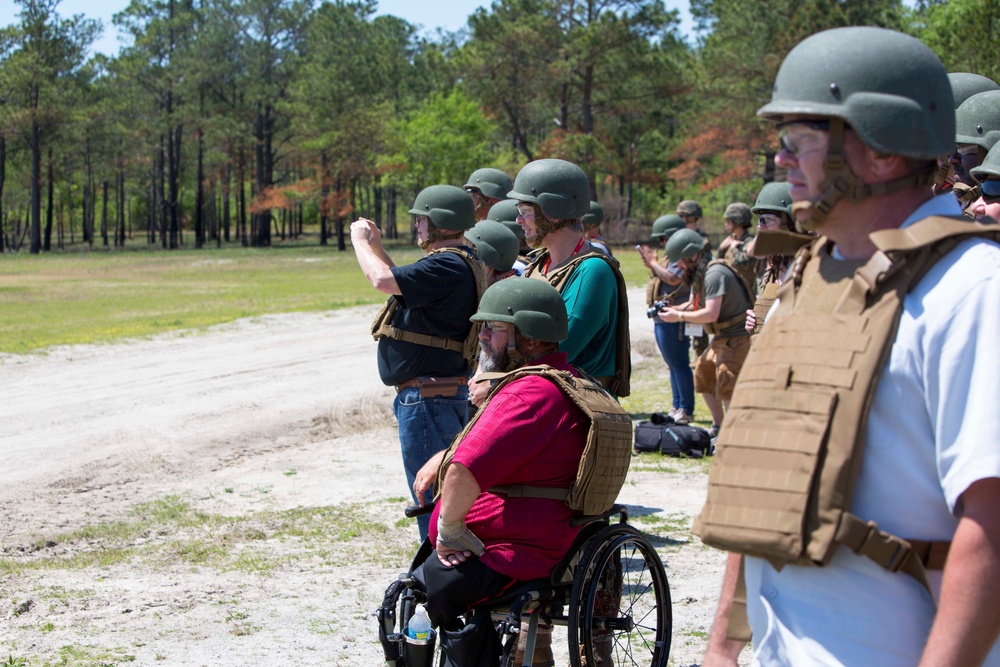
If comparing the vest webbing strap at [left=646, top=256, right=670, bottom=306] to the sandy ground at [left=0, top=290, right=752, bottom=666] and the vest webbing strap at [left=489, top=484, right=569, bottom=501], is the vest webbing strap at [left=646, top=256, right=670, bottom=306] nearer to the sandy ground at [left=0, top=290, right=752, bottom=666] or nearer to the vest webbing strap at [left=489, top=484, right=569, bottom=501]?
the sandy ground at [left=0, top=290, right=752, bottom=666]

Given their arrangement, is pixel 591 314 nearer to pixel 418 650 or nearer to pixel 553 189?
pixel 553 189

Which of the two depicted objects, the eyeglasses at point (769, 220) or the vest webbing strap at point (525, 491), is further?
the eyeglasses at point (769, 220)

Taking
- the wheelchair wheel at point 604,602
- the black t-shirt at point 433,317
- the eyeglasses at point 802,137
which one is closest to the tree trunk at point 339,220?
the black t-shirt at point 433,317

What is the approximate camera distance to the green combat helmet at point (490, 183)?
8445 millimetres

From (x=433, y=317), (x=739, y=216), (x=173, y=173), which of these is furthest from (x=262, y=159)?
(x=433, y=317)

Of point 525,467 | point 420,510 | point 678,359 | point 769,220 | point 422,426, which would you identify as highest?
point 769,220

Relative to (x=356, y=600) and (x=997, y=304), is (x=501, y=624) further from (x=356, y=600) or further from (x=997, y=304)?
(x=997, y=304)

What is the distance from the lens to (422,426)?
626 centimetres

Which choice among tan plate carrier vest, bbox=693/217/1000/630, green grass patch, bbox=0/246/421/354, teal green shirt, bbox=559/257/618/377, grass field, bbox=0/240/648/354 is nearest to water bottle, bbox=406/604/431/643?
teal green shirt, bbox=559/257/618/377

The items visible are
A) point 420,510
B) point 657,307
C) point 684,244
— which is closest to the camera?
point 420,510

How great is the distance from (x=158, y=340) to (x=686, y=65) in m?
43.9

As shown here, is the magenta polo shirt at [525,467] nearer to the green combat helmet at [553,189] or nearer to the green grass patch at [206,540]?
the green combat helmet at [553,189]

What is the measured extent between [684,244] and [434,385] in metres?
6.08

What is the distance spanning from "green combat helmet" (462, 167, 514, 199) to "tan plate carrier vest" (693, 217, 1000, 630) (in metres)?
6.26
